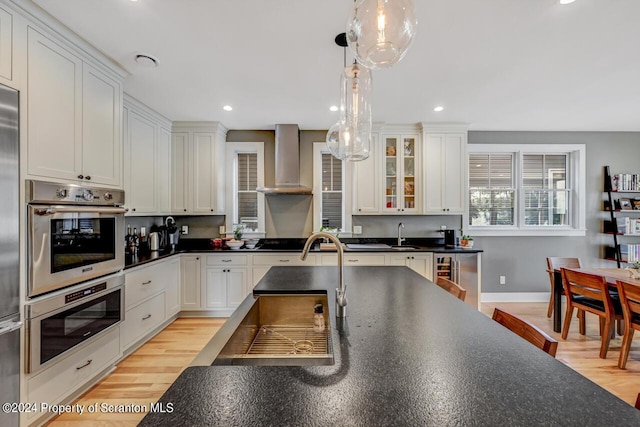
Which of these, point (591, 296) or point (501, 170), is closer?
point (591, 296)

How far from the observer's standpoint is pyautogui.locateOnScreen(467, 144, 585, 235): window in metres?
4.38

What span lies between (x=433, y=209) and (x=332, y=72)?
2.40 meters

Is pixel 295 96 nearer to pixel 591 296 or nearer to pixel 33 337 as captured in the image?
pixel 33 337

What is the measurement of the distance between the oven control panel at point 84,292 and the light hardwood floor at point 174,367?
80 cm

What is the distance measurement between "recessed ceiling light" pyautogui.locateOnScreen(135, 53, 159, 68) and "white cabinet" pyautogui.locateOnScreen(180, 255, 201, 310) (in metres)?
2.24

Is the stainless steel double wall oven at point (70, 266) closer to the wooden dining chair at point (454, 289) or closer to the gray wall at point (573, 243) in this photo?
the wooden dining chair at point (454, 289)

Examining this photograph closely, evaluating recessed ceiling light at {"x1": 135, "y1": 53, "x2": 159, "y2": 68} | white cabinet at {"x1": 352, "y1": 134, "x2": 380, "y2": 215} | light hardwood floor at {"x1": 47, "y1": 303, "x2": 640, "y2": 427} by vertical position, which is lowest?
light hardwood floor at {"x1": 47, "y1": 303, "x2": 640, "y2": 427}

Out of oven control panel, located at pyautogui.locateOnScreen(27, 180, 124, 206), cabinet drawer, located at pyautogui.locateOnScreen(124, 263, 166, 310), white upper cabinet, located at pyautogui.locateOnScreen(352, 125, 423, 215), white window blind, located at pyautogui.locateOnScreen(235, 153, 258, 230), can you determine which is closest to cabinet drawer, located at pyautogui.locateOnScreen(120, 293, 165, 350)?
cabinet drawer, located at pyautogui.locateOnScreen(124, 263, 166, 310)

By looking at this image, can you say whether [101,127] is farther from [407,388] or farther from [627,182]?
[627,182]

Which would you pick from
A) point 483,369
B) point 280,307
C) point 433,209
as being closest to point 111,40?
point 280,307

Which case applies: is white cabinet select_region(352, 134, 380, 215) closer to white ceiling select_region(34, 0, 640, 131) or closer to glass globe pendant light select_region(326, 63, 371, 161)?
white ceiling select_region(34, 0, 640, 131)

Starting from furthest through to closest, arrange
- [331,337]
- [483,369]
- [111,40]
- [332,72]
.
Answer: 1. [332,72]
2. [111,40]
3. [331,337]
4. [483,369]

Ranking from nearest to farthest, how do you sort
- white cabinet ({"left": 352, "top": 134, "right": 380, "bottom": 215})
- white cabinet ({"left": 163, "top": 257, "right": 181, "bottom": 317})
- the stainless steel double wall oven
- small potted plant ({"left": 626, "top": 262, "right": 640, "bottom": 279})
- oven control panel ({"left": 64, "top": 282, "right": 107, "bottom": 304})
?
1. the stainless steel double wall oven
2. oven control panel ({"left": 64, "top": 282, "right": 107, "bottom": 304})
3. small potted plant ({"left": 626, "top": 262, "right": 640, "bottom": 279})
4. white cabinet ({"left": 163, "top": 257, "right": 181, "bottom": 317})
5. white cabinet ({"left": 352, "top": 134, "right": 380, "bottom": 215})

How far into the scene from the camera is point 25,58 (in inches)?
65.1
